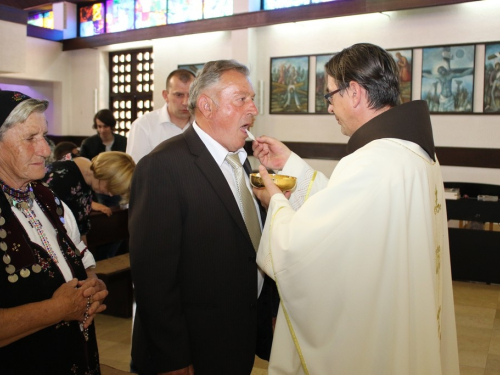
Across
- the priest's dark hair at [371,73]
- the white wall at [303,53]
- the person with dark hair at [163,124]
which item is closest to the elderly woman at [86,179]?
the person with dark hair at [163,124]

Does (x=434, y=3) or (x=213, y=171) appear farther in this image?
(x=434, y=3)

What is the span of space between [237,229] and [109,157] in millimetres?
1970

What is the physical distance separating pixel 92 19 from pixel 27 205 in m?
14.0

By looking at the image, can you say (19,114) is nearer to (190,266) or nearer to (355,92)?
(190,266)

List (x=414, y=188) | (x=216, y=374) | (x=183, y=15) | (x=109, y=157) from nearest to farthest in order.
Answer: (x=414, y=188), (x=216, y=374), (x=109, y=157), (x=183, y=15)

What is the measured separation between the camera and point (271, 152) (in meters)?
2.76

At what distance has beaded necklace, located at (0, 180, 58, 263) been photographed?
1948 millimetres

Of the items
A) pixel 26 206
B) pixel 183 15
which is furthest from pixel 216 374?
pixel 183 15

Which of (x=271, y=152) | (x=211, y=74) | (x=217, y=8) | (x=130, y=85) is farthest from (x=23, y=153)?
(x=130, y=85)

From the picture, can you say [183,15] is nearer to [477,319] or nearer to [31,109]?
[477,319]

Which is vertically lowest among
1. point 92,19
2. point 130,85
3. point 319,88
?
point 319,88

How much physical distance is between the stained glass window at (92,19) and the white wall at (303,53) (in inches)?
23.8

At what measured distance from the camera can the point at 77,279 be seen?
202 centimetres

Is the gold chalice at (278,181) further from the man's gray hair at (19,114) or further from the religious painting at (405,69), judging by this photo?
the religious painting at (405,69)
